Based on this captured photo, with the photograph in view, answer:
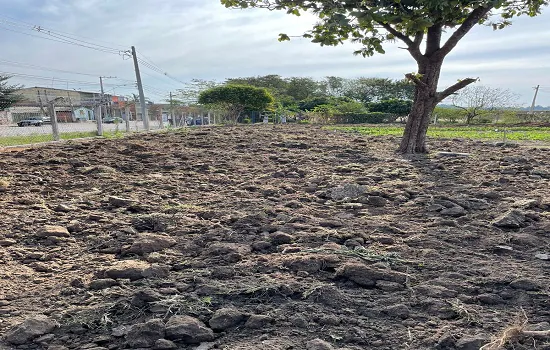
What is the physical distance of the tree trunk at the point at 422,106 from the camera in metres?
7.30

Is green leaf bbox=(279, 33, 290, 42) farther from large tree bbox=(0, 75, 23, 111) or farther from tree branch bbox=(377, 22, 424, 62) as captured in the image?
large tree bbox=(0, 75, 23, 111)

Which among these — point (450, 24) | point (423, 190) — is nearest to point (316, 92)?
point (450, 24)

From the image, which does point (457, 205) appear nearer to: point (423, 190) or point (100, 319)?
point (423, 190)

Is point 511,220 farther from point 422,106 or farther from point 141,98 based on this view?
point 141,98

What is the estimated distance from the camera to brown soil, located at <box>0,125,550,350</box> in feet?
5.52

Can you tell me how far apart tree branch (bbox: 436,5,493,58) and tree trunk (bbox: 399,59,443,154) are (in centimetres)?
18

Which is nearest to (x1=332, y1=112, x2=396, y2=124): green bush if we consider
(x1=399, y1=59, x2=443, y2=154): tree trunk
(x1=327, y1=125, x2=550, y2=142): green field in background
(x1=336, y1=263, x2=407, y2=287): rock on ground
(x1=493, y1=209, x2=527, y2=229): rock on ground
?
(x1=327, y1=125, x2=550, y2=142): green field in background

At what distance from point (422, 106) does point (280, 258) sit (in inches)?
236

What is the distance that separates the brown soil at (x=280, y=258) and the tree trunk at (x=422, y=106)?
9.09 feet

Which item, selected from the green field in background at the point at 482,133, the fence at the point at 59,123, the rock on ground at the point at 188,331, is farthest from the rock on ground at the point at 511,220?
the fence at the point at 59,123

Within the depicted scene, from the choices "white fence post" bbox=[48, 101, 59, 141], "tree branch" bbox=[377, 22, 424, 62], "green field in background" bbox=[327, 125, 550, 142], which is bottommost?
"green field in background" bbox=[327, 125, 550, 142]

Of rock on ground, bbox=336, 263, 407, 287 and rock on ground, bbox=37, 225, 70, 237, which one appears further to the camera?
rock on ground, bbox=37, 225, 70, 237

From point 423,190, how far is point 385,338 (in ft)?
9.53

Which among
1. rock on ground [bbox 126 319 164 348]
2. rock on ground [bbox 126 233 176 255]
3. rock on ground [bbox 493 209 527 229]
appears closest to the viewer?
rock on ground [bbox 126 319 164 348]
